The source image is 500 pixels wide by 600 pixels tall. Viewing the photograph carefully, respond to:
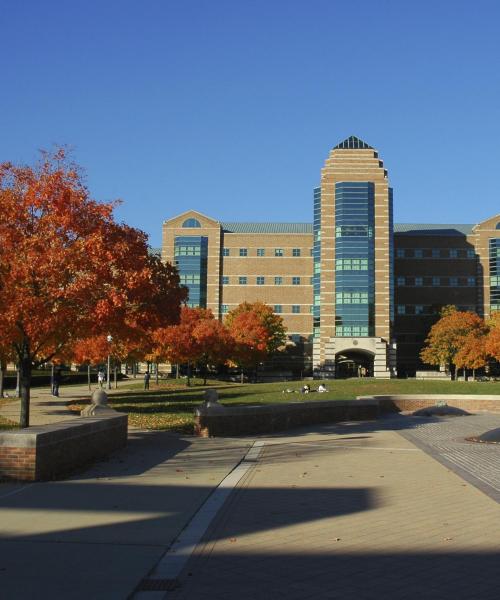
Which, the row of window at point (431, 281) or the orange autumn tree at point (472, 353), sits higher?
the row of window at point (431, 281)

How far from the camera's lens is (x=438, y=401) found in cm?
3334

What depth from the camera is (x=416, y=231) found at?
100 m

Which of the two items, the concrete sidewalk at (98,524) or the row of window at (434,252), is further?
the row of window at (434,252)

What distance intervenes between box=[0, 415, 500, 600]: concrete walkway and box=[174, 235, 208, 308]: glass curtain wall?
81842 mm

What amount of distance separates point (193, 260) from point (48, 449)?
281ft

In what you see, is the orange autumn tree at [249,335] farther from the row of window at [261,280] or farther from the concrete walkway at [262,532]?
the concrete walkway at [262,532]

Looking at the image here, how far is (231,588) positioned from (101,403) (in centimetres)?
1284

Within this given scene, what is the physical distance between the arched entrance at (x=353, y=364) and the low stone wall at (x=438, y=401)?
49.6 meters

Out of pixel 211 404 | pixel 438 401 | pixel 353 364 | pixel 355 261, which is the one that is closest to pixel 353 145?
pixel 355 261

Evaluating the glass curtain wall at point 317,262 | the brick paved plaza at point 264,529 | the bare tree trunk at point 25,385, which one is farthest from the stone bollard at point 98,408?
the glass curtain wall at point 317,262

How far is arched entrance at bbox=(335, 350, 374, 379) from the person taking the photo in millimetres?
86969

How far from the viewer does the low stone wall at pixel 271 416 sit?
1872cm

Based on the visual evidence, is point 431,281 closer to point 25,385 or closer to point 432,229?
point 432,229

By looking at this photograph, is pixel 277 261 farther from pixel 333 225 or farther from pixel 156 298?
pixel 156 298
